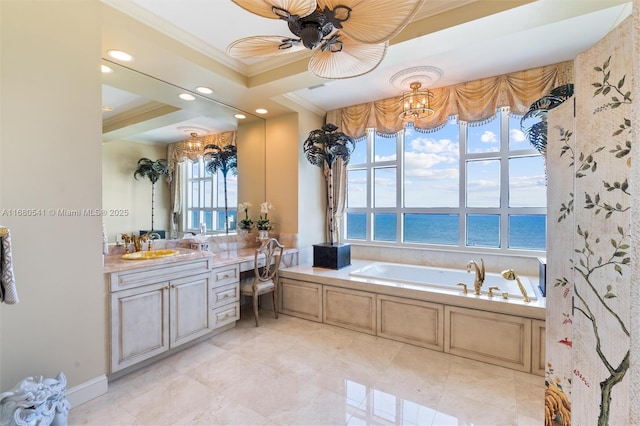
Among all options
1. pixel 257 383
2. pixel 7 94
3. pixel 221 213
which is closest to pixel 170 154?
pixel 221 213

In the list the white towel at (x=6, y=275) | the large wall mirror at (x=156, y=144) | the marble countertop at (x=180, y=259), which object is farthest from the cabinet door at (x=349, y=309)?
the white towel at (x=6, y=275)

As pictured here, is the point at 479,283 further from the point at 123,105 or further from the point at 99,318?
the point at 123,105

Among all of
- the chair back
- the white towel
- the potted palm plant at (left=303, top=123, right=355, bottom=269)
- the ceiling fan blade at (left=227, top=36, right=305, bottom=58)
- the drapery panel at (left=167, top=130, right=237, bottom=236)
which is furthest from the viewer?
the potted palm plant at (left=303, top=123, right=355, bottom=269)

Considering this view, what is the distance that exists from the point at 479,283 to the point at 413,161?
203 centimetres

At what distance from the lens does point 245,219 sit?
168 inches

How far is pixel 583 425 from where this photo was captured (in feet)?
3.29

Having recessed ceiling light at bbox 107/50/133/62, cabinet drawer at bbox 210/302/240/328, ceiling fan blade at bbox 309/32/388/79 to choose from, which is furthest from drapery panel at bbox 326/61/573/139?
cabinet drawer at bbox 210/302/240/328

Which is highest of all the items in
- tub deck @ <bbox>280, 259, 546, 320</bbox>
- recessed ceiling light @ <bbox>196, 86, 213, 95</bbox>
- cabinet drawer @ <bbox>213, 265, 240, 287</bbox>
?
recessed ceiling light @ <bbox>196, 86, 213, 95</bbox>

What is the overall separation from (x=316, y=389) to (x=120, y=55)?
3192 millimetres

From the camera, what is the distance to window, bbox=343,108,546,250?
3.51 meters

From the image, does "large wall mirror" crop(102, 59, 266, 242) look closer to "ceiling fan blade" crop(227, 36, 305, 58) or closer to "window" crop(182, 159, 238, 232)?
"window" crop(182, 159, 238, 232)

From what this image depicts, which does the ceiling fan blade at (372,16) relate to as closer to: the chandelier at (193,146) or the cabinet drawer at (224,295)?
the cabinet drawer at (224,295)

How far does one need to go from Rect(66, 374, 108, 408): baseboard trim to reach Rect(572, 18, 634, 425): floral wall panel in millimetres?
2790

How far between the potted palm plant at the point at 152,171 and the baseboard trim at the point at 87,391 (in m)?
1.39
